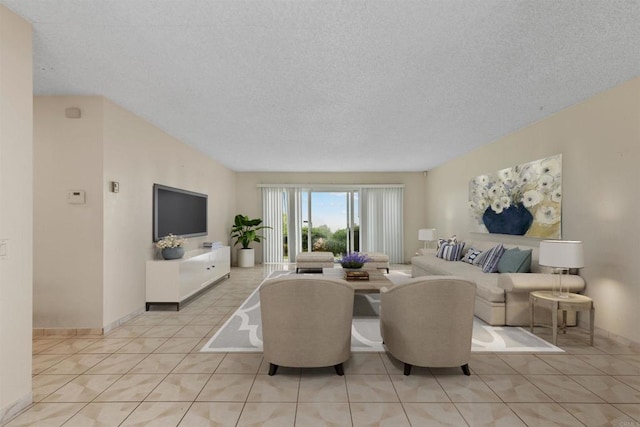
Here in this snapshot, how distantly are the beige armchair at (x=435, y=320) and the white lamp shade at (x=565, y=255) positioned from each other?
1.38 meters

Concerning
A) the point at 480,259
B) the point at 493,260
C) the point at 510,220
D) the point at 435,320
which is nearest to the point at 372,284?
the point at 435,320

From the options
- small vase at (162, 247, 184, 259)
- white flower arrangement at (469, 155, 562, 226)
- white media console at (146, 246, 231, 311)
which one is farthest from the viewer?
small vase at (162, 247, 184, 259)

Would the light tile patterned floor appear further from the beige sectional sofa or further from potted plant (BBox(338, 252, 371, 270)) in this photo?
potted plant (BBox(338, 252, 371, 270))

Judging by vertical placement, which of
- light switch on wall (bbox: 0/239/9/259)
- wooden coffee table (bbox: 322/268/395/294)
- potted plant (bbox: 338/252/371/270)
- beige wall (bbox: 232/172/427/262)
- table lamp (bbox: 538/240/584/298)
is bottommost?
wooden coffee table (bbox: 322/268/395/294)

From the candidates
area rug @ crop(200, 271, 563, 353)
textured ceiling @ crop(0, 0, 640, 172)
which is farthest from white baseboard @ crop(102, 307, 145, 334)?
textured ceiling @ crop(0, 0, 640, 172)

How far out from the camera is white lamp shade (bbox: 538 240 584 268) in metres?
3.02

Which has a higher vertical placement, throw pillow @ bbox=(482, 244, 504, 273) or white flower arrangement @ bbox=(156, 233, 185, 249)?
white flower arrangement @ bbox=(156, 233, 185, 249)

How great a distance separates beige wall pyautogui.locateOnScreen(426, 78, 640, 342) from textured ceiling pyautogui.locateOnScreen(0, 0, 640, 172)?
254 millimetres

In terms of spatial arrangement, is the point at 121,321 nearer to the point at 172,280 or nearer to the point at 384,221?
the point at 172,280

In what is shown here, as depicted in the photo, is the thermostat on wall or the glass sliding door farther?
the glass sliding door

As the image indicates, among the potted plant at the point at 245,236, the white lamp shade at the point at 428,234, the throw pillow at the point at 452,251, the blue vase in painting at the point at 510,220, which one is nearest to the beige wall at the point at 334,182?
the potted plant at the point at 245,236

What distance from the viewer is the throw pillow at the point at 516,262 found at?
4.03 meters

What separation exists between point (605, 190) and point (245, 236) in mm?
6820

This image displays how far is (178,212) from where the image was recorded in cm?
505
